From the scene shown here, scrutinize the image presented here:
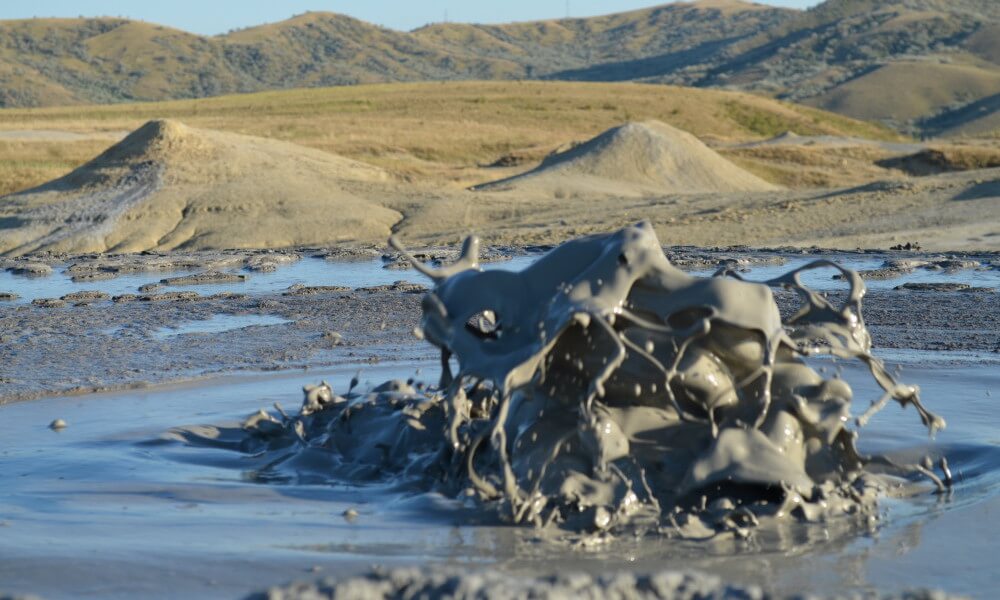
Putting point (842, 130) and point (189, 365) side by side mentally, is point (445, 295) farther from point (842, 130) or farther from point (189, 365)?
point (842, 130)

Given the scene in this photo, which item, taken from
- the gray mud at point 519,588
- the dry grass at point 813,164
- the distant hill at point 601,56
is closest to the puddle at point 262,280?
the gray mud at point 519,588

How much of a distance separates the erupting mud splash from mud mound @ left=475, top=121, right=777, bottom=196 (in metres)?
17.6

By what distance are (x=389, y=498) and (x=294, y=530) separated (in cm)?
58

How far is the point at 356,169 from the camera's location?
23.9m

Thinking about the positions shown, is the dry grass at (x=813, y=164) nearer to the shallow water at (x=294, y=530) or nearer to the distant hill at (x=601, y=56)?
the distant hill at (x=601, y=56)

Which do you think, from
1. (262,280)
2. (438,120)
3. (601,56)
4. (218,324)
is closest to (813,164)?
(438,120)

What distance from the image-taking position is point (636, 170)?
80.7 feet

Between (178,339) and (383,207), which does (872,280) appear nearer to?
(178,339)

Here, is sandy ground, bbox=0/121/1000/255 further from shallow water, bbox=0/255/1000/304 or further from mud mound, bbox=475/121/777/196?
shallow water, bbox=0/255/1000/304

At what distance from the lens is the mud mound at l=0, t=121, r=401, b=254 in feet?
60.7

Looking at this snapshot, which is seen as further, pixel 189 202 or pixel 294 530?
pixel 189 202

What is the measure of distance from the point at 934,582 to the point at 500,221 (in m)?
15.6

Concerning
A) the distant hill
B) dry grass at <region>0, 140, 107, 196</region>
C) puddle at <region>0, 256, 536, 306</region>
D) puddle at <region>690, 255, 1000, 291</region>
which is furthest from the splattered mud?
the distant hill

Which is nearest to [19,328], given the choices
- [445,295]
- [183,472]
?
[183,472]
